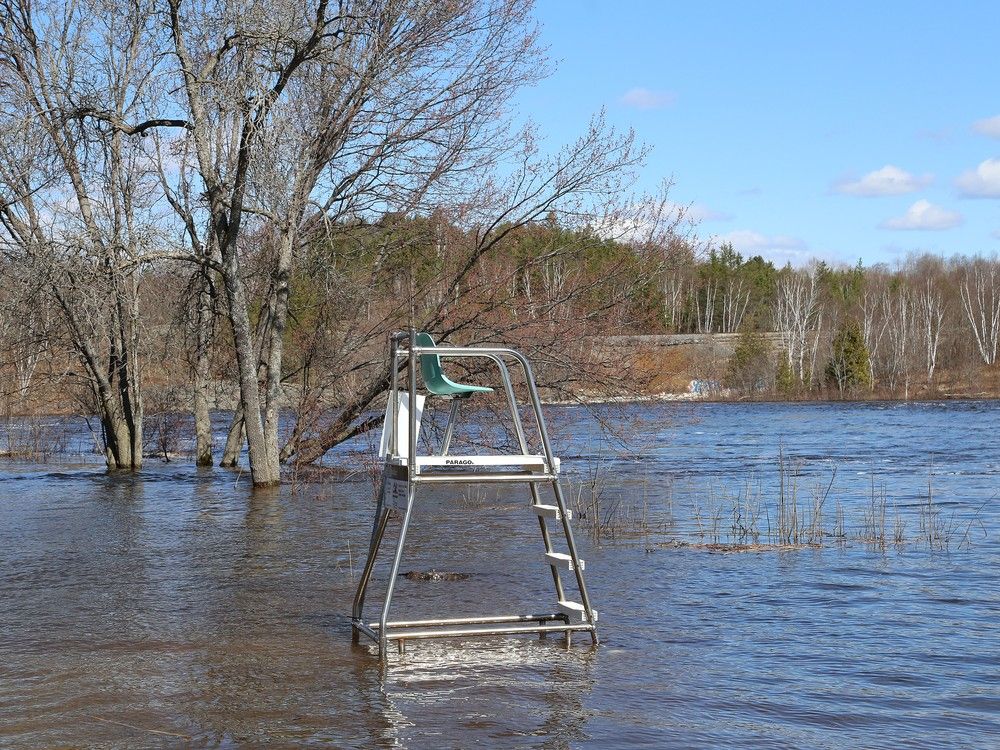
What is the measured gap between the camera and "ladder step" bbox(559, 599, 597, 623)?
7.54 m

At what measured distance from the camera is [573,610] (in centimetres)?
756

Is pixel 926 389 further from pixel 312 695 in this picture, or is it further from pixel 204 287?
pixel 312 695

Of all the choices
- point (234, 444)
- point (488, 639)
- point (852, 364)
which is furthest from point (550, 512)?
point (852, 364)

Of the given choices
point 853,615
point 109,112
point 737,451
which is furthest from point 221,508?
point 737,451

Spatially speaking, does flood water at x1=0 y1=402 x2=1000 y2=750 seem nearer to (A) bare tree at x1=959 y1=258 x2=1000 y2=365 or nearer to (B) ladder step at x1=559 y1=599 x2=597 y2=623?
(B) ladder step at x1=559 y1=599 x2=597 y2=623

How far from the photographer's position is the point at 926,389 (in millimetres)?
78188

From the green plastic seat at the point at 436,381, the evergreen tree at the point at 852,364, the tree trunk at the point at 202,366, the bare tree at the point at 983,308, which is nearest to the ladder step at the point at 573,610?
the green plastic seat at the point at 436,381

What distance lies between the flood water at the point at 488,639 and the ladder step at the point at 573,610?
0.20m

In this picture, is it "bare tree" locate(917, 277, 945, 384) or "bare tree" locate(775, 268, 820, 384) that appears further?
"bare tree" locate(775, 268, 820, 384)

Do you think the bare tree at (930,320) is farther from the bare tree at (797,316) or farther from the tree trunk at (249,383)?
the tree trunk at (249,383)

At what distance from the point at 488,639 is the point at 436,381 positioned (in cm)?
208

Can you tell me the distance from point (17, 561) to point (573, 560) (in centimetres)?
703

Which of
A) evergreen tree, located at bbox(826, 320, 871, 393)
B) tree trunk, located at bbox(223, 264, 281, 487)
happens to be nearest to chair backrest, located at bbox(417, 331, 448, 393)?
tree trunk, located at bbox(223, 264, 281, 487)

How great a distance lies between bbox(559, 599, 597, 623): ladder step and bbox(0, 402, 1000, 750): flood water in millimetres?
196
